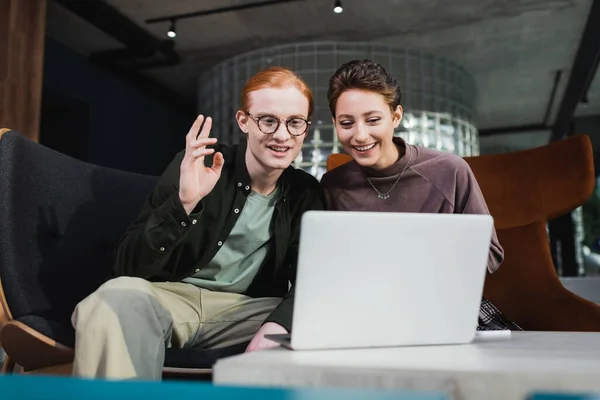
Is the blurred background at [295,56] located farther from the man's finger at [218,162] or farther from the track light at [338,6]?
the man's finger at [218,162]

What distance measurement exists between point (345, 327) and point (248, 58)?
14.9 feet

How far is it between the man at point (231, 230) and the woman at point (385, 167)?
111 millimetres

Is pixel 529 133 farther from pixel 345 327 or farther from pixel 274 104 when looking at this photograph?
pixel 345 327

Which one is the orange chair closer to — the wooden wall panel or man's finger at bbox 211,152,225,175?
man's finger at bbox 211,152,225,175

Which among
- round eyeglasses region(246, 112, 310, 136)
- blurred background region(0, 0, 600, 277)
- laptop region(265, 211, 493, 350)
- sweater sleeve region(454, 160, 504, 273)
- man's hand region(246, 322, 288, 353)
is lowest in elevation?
man's hand region(246, 322, 288, 353)

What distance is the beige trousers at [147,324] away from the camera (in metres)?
1.12

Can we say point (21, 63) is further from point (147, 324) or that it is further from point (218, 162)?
point (147, 324)

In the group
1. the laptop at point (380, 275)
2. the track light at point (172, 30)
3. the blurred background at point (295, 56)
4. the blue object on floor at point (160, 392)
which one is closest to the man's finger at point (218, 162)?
the laptop at point (380, 275)

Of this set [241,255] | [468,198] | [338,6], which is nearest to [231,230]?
[241,255]

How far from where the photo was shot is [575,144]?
2098 millimetres

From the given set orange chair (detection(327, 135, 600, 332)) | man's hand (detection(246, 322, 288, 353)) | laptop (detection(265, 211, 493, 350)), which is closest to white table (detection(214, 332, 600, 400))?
laptop (detection(265, 211, 493, 350))

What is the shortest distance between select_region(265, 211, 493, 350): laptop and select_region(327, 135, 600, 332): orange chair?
118 centimetres

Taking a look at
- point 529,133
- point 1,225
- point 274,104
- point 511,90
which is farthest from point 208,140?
point 529,133

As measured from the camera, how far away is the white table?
0.66 meters
